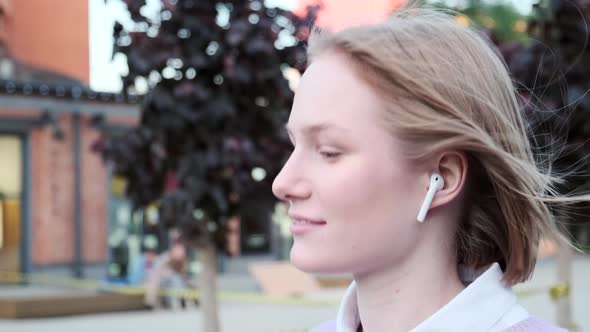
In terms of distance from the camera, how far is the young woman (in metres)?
1.21

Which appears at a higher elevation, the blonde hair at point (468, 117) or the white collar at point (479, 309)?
the blonde hair at point (468, 117)

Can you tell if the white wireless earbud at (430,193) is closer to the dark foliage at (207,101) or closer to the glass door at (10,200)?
the dark foliage at (207,101)

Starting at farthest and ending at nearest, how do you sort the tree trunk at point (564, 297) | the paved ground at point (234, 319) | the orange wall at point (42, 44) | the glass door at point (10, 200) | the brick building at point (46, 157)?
the glass door at point (10, 200)
the brick building at point (46, 157)
the orange wall at point (42, 44)
the paved ground at point (234, 319)
the tree trunk at point (564, 297)

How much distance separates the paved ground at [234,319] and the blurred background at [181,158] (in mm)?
43

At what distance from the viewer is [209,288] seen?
525 cm

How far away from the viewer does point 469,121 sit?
1.22m

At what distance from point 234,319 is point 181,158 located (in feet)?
19.9

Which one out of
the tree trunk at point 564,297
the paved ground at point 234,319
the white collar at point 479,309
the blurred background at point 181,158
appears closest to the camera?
the white collar at point 479,309

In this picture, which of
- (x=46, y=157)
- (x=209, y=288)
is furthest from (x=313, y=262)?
(x=46, y=157)

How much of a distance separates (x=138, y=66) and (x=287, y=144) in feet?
3.65

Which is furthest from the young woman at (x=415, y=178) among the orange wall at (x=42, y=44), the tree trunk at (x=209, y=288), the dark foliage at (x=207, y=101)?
the orange wall at (x=42, y=44)

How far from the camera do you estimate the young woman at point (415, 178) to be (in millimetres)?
1210

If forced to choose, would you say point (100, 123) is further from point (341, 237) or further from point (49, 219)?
point (341, 237)

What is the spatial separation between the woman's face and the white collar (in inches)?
4.6
